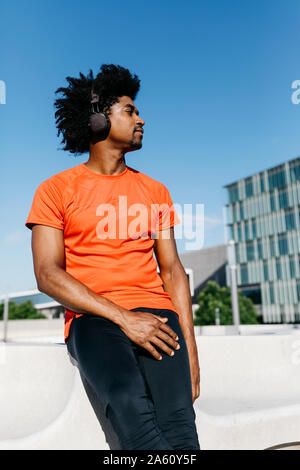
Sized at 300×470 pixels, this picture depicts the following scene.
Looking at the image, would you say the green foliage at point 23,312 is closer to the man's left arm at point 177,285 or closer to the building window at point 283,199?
the building window at point 283,199

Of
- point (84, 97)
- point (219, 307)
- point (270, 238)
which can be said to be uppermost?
point (270, 238)

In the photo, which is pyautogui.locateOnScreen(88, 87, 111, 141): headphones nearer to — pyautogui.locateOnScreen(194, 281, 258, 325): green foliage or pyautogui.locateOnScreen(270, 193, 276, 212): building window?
pyautogui.locateOnScreen(194, 281, 258, 325): green foliage

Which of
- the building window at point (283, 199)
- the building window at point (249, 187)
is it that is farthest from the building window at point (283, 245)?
the building window at point (249, 187)

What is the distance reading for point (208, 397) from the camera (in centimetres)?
293

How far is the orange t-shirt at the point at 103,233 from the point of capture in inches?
71.4

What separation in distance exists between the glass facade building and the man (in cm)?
4777

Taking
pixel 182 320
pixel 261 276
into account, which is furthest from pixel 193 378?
pixel 261 276

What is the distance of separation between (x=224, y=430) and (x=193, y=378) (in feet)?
2.14

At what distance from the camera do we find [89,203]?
76.2 inches

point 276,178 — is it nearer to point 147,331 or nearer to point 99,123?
point 99,123

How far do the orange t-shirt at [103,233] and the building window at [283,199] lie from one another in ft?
161

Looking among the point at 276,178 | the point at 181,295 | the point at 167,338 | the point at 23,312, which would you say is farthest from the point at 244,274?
the point at 167,338

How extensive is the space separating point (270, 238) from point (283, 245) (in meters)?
2.20

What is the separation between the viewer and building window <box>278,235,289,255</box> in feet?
157
